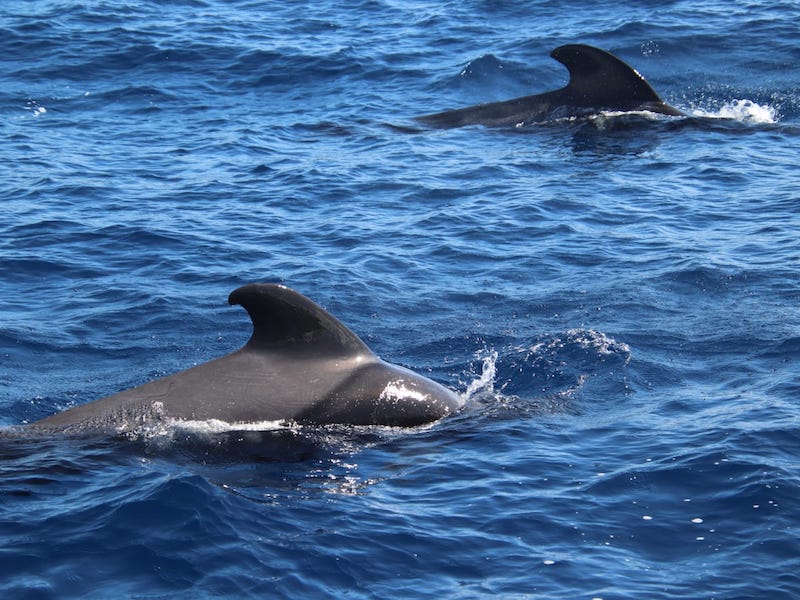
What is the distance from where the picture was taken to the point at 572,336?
508 inches

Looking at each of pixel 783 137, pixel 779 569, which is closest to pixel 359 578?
pixel 779 569

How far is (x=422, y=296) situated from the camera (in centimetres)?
1475

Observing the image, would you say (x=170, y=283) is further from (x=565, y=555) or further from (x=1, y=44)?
(x=1, y=44)

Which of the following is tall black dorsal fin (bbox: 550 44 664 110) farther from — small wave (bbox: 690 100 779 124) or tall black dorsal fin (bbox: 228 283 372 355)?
tall black dorsal fin (bbox: 228 283 372 355)

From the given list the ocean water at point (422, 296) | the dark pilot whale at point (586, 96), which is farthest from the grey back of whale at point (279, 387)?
the dark pilot whale at point (586, 96)

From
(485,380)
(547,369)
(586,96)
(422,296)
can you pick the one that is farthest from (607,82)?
(485,380)

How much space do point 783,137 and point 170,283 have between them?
10.8 m

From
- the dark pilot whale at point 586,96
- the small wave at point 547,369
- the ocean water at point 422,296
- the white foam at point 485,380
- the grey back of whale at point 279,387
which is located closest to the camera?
the ocean water at point 422,296

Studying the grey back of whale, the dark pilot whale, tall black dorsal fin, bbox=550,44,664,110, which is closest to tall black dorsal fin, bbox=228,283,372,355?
the grey back of whale

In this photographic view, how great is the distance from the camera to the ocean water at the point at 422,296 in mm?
8633

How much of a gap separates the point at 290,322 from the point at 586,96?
1319 cm

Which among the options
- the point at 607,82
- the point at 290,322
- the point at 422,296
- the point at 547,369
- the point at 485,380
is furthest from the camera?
the point at 607,82

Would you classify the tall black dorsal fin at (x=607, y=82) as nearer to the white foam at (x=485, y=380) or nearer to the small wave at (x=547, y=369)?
the small wave at (x=547, y=369)

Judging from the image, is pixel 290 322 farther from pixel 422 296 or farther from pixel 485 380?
pixel 422 296
